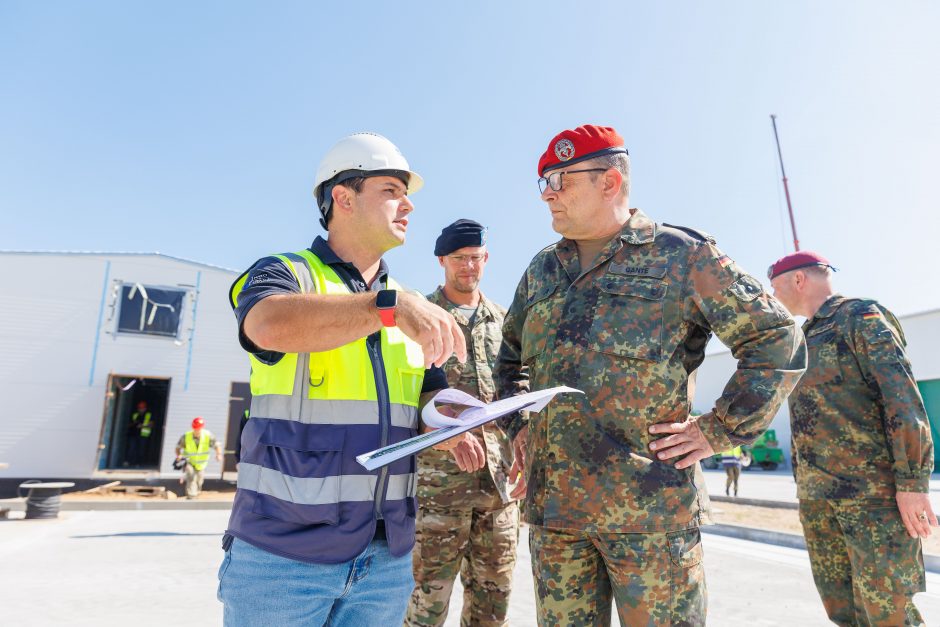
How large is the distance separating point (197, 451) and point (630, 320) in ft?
47.1

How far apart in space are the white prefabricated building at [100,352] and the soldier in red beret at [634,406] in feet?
49.7

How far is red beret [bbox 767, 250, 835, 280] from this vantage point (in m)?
3.60

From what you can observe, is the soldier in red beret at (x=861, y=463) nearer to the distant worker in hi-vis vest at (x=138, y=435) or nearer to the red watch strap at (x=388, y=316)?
the red watch strap at (x=388, y=316)

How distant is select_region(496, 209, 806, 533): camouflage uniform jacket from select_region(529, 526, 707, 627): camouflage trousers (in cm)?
6

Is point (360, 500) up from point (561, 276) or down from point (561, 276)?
down

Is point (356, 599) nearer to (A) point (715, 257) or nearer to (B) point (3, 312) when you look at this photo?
(A) point (715, 257)

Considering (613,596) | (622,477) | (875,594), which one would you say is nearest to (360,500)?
(622,477)

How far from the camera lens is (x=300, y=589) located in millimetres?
1486

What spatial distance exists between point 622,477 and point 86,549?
7.54 m

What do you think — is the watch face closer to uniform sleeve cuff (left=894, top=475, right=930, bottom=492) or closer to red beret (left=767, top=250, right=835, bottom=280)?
uniform sleeve cuff (left=894, top=475, right=930, bottom=492)

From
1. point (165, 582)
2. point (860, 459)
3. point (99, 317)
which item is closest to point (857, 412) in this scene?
point (860, 459)

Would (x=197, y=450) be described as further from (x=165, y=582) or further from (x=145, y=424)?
(x=165, y=582)

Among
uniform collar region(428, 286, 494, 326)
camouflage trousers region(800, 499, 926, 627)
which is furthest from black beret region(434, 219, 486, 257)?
camouflage trousers region(800, 499, 926, 627)

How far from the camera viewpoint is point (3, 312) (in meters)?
14.8
